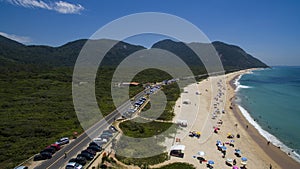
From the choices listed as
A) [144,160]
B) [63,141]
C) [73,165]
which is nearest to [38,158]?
[63,141]

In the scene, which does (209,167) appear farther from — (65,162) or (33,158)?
(33,158)

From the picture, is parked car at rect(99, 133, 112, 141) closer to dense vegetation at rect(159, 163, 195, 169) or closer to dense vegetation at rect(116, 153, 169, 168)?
dense vegetation at rect(116, 153, 169, 168)

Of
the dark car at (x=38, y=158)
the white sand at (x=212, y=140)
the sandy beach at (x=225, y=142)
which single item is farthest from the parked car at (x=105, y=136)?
the white sand at (x=212, y=140)

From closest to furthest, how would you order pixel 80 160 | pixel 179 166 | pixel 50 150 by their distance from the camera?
pixel 80 160, pixel 179 166, pixel 50 150

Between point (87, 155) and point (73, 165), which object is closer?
point (73, 165)

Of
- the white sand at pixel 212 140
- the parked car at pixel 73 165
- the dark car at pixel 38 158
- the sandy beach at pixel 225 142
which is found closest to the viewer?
the parked car at pixel 73 165

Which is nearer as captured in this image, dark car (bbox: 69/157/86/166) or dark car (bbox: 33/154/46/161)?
dark car (bbox: 69/157/86/166)

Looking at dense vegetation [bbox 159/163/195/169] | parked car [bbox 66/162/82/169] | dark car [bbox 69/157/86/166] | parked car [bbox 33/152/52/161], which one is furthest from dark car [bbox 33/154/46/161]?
dense vegetation [bbox 159/163/195/169]

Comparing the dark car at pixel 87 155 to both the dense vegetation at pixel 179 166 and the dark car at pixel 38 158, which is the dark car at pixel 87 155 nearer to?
the dark car at pixel 38 158

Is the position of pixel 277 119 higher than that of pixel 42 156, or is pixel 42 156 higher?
pixel 42 156

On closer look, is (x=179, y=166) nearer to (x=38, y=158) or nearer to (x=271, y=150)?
(x=38, y=158)

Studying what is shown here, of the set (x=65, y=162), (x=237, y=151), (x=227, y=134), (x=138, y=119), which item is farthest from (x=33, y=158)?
(x=227, y=134)
